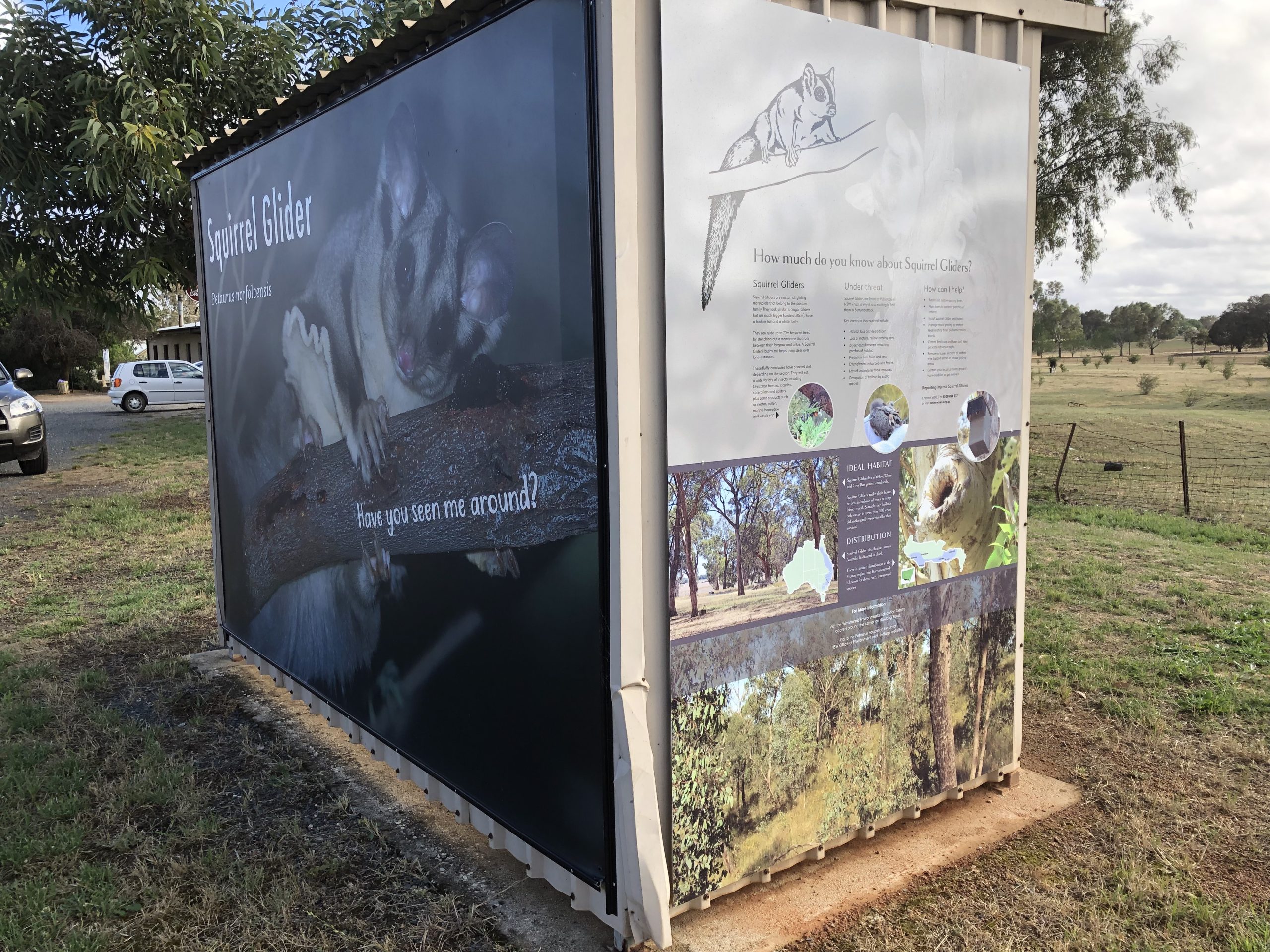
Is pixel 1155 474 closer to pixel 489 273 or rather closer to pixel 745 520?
pixel 745 520

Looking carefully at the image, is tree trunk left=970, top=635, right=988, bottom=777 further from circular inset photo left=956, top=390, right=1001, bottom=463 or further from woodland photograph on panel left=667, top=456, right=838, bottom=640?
woodland photograph on panel left=667, top=456, right=838, bottom=640

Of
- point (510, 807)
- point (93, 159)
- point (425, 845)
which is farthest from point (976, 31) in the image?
point (93, 159)

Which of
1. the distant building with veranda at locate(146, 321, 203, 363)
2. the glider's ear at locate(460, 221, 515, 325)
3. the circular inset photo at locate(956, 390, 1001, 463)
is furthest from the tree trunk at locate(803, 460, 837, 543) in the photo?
the distant building with veranda at locate(146, 321, 203, 363)

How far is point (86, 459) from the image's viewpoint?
15.9m

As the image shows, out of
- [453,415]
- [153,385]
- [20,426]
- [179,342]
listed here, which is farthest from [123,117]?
[179,342]

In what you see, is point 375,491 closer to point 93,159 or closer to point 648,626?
point 648,626

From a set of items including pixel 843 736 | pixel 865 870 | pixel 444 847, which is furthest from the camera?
pixel 444 847

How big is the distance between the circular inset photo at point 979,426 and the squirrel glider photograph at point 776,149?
1.06 m

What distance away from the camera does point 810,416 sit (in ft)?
9.39

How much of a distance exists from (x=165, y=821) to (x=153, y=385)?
27410mm

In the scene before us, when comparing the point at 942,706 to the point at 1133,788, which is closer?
the point at 942,706

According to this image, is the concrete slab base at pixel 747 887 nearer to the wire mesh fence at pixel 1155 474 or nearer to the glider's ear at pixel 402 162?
the glider's ear at pixel 402 162

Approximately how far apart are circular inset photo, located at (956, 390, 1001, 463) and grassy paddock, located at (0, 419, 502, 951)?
7.74 ft

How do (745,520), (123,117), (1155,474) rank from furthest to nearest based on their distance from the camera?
(1155,474), (123,117), (745,520)
